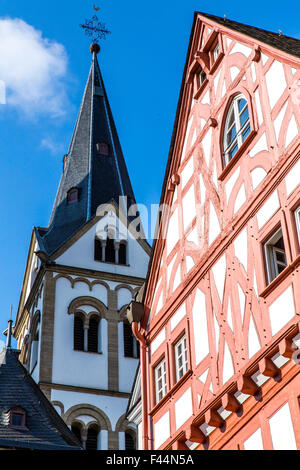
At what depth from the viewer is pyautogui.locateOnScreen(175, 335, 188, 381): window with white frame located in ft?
54.7

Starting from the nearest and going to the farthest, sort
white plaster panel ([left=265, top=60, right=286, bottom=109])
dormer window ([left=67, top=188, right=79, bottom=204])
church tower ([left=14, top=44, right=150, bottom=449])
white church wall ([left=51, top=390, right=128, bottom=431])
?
white plaster panel ([left=265, top=60, right=286, bottom=109]) → white church wall ([left=51, top=390, right=128, bottom=431]) → church tower ([left=14, top=44, right=150, bottom=449]) → dormer window ([left=67, top=188, right=79, bottom=204])

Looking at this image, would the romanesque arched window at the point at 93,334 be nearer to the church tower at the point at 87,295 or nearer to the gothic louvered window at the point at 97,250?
the church tower at the point at 87,295

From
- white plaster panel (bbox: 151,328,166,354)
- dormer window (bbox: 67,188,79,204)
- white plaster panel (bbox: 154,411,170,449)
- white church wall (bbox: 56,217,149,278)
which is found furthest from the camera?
dormer window (bbox: 67,188,79,204)

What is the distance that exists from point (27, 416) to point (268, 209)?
41.0ft

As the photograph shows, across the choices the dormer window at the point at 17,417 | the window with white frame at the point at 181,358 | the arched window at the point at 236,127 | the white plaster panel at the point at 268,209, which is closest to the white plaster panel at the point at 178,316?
the window with white frame at the point at 181,358

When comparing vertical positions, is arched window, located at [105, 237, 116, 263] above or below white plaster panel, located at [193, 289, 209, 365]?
above

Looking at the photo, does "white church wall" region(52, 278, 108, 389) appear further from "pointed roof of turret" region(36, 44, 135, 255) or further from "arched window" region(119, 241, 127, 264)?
"arched window" region(119, 241, 127, 264)

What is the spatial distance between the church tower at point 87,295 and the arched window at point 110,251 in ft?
0.16

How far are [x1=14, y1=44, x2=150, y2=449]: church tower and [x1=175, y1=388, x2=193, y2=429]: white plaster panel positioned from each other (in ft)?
60.7

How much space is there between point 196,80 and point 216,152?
Answer: 106 inches

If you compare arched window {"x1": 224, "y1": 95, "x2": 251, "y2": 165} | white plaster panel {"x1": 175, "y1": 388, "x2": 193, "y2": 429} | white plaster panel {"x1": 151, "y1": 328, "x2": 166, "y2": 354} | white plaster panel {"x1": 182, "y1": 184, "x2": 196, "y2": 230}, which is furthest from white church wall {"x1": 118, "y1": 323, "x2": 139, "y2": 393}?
arched window {"x1": 224, "y1": 95, "x2": 251, "y2": 165}

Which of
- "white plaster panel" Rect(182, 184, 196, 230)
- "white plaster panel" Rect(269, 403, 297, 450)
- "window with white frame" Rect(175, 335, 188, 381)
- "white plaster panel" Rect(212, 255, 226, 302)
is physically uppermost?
"white plaster panel" Rect(182, 184, 196, 230)
